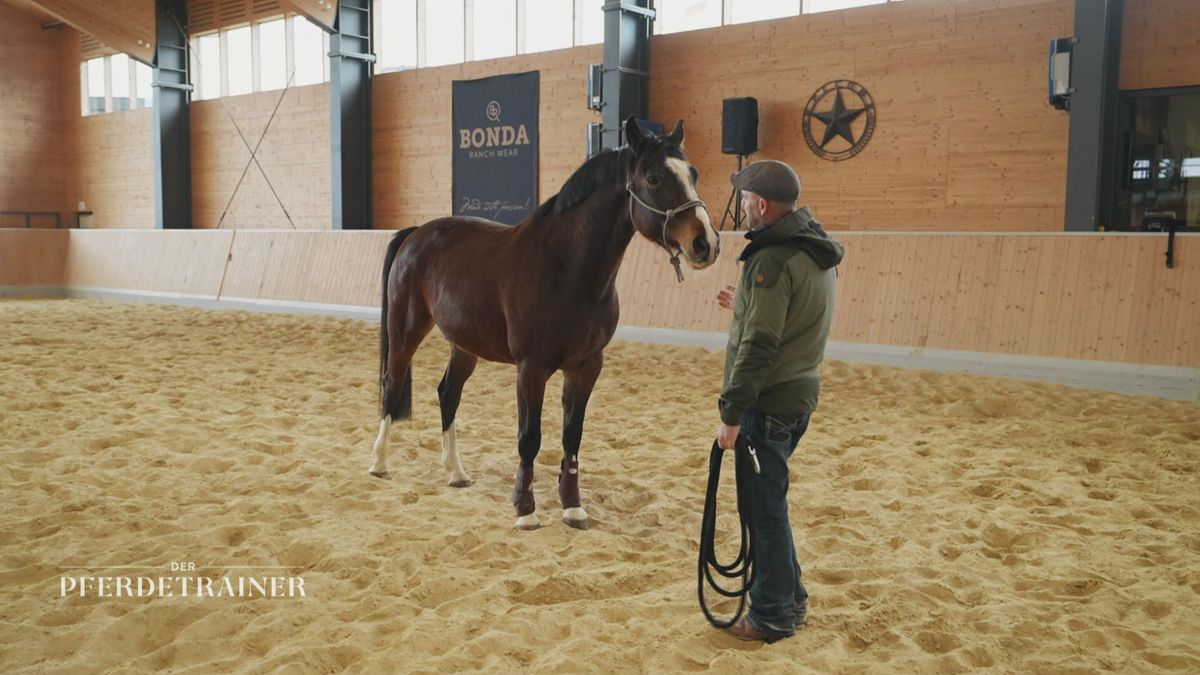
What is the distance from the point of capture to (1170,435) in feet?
18.0

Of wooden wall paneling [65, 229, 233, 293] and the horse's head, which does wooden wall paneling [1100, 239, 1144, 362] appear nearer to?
the horse's head

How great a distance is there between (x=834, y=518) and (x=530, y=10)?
12.5 m

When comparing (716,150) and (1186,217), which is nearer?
(1186,217)

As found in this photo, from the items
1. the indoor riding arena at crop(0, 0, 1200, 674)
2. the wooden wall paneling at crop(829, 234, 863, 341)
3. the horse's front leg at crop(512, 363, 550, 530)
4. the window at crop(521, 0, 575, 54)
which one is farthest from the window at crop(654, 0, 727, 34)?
the horse's front leg at crop(512, 363, 550, 530)

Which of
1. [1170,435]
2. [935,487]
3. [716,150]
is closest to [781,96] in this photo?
[716,150]

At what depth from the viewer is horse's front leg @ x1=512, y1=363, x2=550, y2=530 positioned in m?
3.76

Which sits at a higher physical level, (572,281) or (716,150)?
(716,150)

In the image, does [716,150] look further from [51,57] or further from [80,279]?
[51,57]

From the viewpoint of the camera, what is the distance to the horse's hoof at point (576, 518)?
3.82 m

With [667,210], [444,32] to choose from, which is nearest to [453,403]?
[667,210]

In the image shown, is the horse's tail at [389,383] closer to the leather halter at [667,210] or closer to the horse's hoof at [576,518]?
the horse's hoof at [576,518]

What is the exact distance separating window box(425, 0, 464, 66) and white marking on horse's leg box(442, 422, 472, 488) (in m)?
12.3

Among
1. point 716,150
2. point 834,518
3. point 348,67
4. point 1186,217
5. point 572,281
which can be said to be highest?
point 348,67

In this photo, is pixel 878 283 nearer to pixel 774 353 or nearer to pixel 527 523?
pixel 527 523
